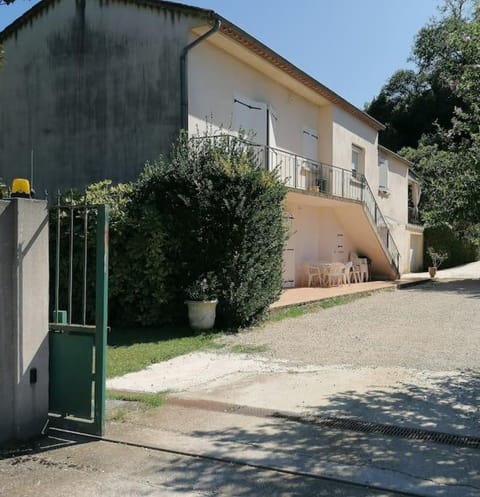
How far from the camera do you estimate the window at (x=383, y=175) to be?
23.3m

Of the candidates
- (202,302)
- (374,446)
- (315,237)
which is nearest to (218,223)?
(202,302)

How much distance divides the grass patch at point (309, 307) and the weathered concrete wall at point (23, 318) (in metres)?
6.99

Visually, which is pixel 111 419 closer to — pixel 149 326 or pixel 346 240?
pixel 149 326

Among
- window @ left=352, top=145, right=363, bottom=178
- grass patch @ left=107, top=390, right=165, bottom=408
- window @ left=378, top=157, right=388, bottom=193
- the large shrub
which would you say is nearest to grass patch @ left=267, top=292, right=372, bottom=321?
the large shrub

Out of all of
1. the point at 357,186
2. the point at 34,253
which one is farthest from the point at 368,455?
the point at 357,186

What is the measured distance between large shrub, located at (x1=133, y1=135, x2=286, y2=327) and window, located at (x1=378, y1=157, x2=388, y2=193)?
46.1 ft

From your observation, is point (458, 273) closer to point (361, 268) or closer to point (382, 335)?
point (361, 268)

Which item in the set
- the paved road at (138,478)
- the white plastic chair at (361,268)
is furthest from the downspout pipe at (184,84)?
the white plastic chair at (361,268)

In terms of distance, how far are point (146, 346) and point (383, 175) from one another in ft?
57.0

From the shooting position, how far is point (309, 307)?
521 inches

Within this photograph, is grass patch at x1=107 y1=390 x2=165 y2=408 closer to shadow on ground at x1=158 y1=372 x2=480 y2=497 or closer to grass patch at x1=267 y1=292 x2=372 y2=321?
shadow on ground at x1=158 y1=372 x2=480 y2=497

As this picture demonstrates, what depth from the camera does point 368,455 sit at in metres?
4.29

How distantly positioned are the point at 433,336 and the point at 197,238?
4.60m

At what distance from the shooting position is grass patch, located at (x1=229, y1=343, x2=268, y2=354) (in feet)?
28.0
